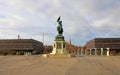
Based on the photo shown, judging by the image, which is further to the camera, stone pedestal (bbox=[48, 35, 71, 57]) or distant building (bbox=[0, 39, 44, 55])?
distant building (bbox=[0, 39, 44, 55])

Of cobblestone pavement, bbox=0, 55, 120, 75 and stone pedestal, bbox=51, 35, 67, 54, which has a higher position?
stone pedestal, bbox=51, 35, 67, 54

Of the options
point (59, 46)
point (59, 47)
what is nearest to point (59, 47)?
point (59, 47)

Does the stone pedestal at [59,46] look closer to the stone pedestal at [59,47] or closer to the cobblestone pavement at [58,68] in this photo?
the stone pedestal at [59,47]

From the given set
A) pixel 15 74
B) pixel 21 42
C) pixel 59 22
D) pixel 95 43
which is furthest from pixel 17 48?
pixel 15 74

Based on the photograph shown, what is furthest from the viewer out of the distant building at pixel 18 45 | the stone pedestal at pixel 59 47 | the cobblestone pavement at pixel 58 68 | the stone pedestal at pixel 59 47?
the distant building at pixel 18 45

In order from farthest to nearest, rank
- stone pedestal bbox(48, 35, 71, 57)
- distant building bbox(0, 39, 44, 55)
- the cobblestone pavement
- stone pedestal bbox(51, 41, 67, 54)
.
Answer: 1. distant building bbox(0, 39, 44, 55)
2. stone pedestal bbox(51, 41, 67, 54)
3. stone pedestal bbox(48, 35, 71, 57)
4. the cobblestone pavement

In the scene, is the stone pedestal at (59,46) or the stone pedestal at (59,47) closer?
the stone pedestal at (59,47)

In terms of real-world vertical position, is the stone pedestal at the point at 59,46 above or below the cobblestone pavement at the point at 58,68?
above

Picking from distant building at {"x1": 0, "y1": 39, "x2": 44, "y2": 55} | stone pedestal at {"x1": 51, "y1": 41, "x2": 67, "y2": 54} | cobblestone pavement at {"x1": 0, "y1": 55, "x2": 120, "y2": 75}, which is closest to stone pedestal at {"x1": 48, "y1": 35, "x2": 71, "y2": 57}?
stone pedestal at {"x1": 51, "y1": 41, "x2": 67, "y2": 54}

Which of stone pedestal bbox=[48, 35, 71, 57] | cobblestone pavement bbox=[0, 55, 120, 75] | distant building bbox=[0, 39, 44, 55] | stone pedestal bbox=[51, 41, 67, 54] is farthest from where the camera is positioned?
distant building bbox=[0, 39, 44, 55]

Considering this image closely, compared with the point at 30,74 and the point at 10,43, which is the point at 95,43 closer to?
the point at 10,43

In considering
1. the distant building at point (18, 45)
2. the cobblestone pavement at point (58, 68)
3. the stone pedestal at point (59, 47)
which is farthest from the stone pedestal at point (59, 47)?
the distant building at point (18, 45)

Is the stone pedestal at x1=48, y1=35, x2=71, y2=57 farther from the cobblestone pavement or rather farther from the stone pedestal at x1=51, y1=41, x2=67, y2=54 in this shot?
the cobblestone pavement

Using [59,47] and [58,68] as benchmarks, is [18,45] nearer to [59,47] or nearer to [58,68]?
[59,47]
